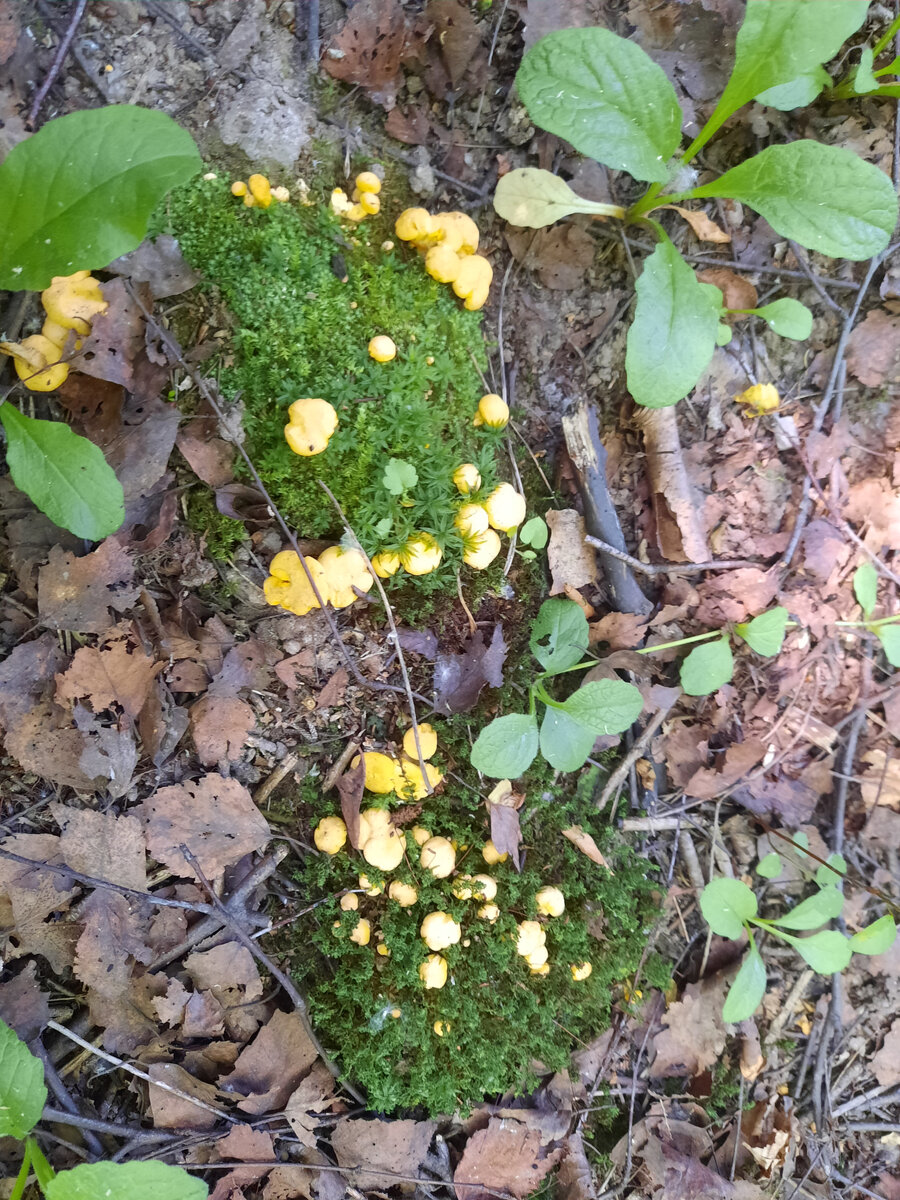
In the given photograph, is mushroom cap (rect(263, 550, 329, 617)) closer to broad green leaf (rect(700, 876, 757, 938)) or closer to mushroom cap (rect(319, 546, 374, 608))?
mushroom cap (rect(319, 546, 374, 608))

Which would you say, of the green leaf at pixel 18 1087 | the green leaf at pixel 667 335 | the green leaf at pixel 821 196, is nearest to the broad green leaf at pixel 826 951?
the green leaf at pixel 667 335

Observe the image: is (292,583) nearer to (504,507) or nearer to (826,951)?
(504,507)

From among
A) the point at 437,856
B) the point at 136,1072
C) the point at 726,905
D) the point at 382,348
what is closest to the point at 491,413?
the point at 382,348

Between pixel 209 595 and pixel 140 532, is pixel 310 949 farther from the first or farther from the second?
pixel 140 532

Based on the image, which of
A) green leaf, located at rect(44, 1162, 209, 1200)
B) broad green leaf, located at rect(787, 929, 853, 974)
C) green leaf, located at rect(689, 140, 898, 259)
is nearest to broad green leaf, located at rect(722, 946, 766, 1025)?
broad green leaf, located at rect(787, 929, 853, 974)

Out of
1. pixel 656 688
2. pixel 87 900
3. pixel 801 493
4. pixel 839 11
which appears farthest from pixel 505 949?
pixel 839 11

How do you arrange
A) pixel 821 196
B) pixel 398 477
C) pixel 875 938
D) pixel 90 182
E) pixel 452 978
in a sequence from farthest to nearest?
1. pixel 875 938
2. pixel 452 978
3. pixel 821 196
4. pixel 398 477
5. pixel 90 182
